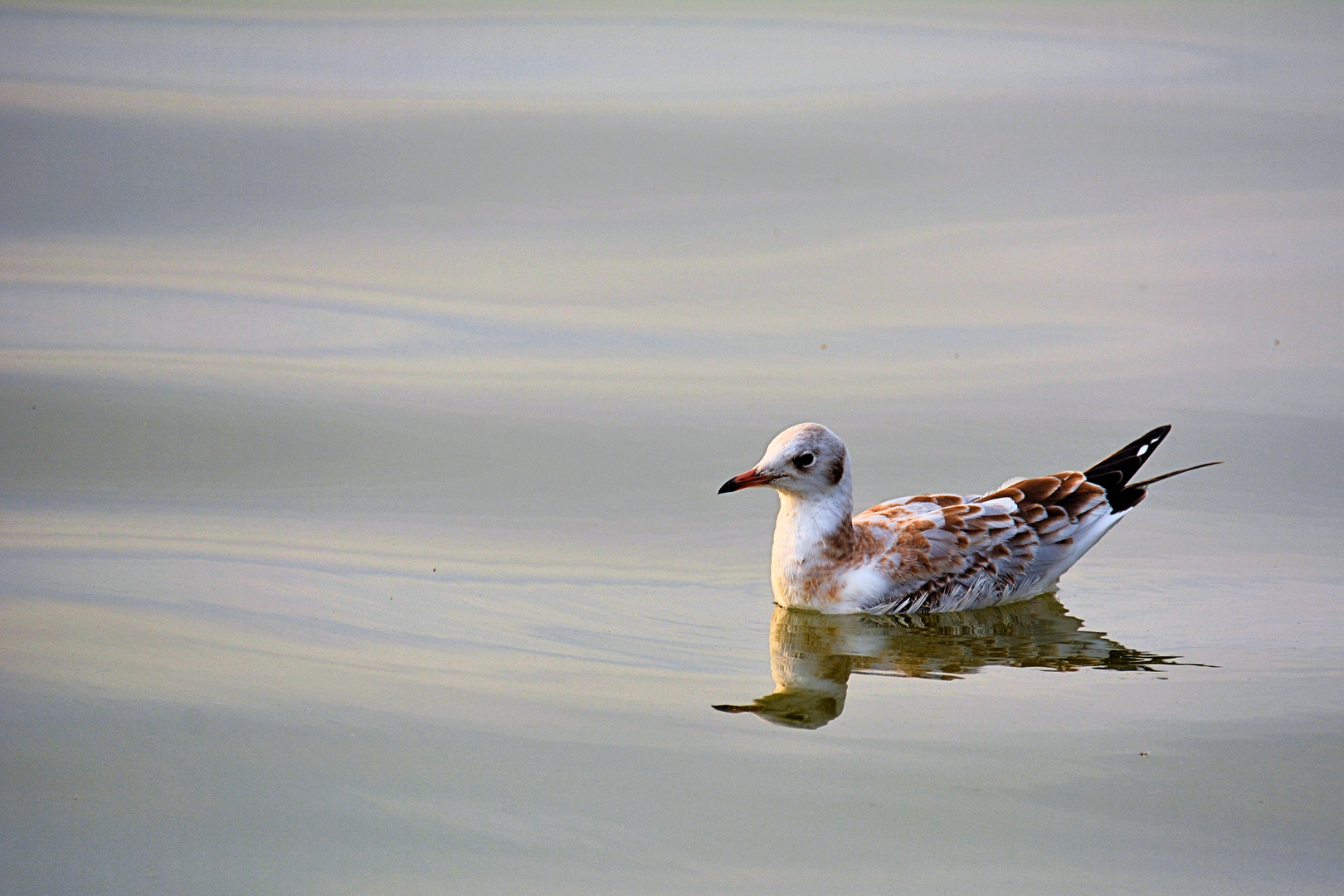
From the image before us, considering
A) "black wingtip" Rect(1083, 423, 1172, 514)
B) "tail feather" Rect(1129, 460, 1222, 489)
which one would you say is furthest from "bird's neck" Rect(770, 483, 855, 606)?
"tail feather" Rect(1129, 460, 1222, 489)

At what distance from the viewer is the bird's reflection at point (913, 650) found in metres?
4.99

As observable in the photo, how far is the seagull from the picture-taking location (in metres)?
5.85

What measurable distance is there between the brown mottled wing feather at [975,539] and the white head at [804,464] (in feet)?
0.87

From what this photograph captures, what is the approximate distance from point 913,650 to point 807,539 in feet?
1.91

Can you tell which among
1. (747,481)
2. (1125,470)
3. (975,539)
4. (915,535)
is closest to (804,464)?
(747,481)

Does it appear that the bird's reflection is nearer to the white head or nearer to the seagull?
the seagull

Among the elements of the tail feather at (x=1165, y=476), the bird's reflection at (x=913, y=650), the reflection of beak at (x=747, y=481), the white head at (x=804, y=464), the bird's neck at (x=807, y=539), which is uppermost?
the tail feather at (x=1165, y=476)

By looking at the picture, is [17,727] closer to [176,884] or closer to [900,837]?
[176,884]

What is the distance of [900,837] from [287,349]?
4504 mm

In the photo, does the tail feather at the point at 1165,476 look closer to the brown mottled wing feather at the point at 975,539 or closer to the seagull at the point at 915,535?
the seagull at the point at 915,535

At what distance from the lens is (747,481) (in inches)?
230

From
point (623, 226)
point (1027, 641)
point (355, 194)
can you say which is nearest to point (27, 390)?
point (355, 194)

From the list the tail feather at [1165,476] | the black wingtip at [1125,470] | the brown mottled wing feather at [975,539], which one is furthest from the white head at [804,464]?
the tail feather at [1165,476]

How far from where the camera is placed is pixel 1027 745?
4582mm
